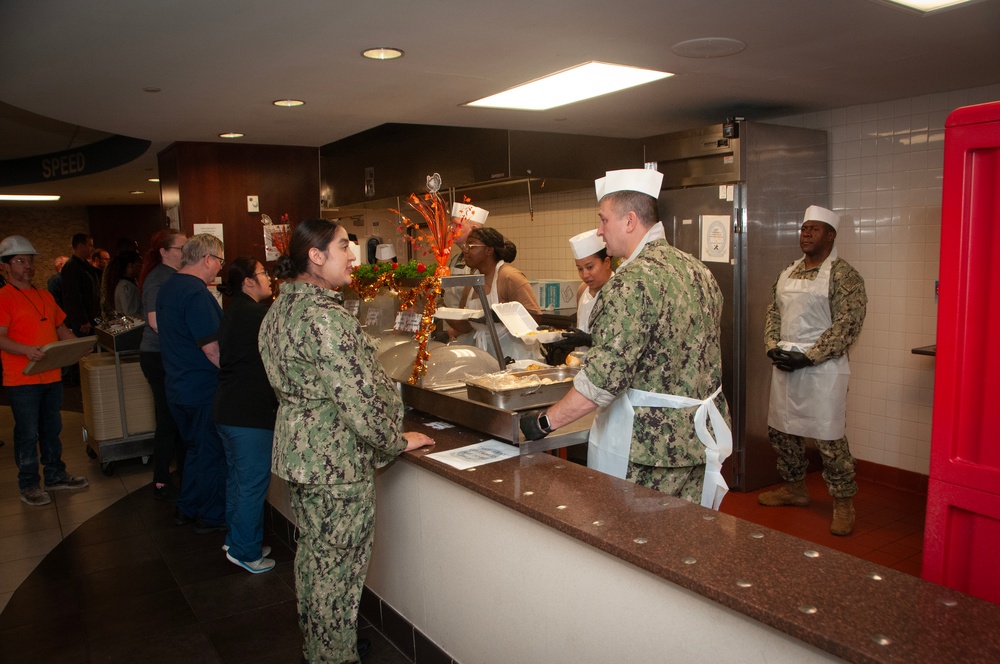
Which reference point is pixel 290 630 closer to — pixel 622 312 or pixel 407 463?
pixel 407 463

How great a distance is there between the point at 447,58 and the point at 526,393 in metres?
1.71

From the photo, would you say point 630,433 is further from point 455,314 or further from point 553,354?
point 553,354

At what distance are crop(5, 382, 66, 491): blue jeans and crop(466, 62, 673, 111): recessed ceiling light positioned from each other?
3381 mm

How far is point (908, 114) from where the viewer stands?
482cm

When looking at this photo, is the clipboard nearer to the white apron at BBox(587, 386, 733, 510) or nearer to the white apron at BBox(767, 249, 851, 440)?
the white apron at BBox(587, 386, 733, 510)

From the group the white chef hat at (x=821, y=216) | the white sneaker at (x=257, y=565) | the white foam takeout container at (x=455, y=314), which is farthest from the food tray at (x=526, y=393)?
the white chef hat at (x=821, y=216)

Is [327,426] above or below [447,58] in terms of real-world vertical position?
below

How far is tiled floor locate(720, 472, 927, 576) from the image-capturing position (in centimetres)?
401

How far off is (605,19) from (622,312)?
52.7 inches

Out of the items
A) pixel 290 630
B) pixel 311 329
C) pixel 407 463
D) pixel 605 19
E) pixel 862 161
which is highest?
pixel 605 19

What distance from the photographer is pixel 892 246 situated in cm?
498

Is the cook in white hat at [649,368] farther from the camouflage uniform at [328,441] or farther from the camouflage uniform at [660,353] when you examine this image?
the camouflage uniform at [328,441]

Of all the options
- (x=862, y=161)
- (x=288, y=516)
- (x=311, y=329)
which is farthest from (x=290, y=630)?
(x=862, y=161)

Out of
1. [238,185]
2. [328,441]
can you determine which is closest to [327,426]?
[328,441]
